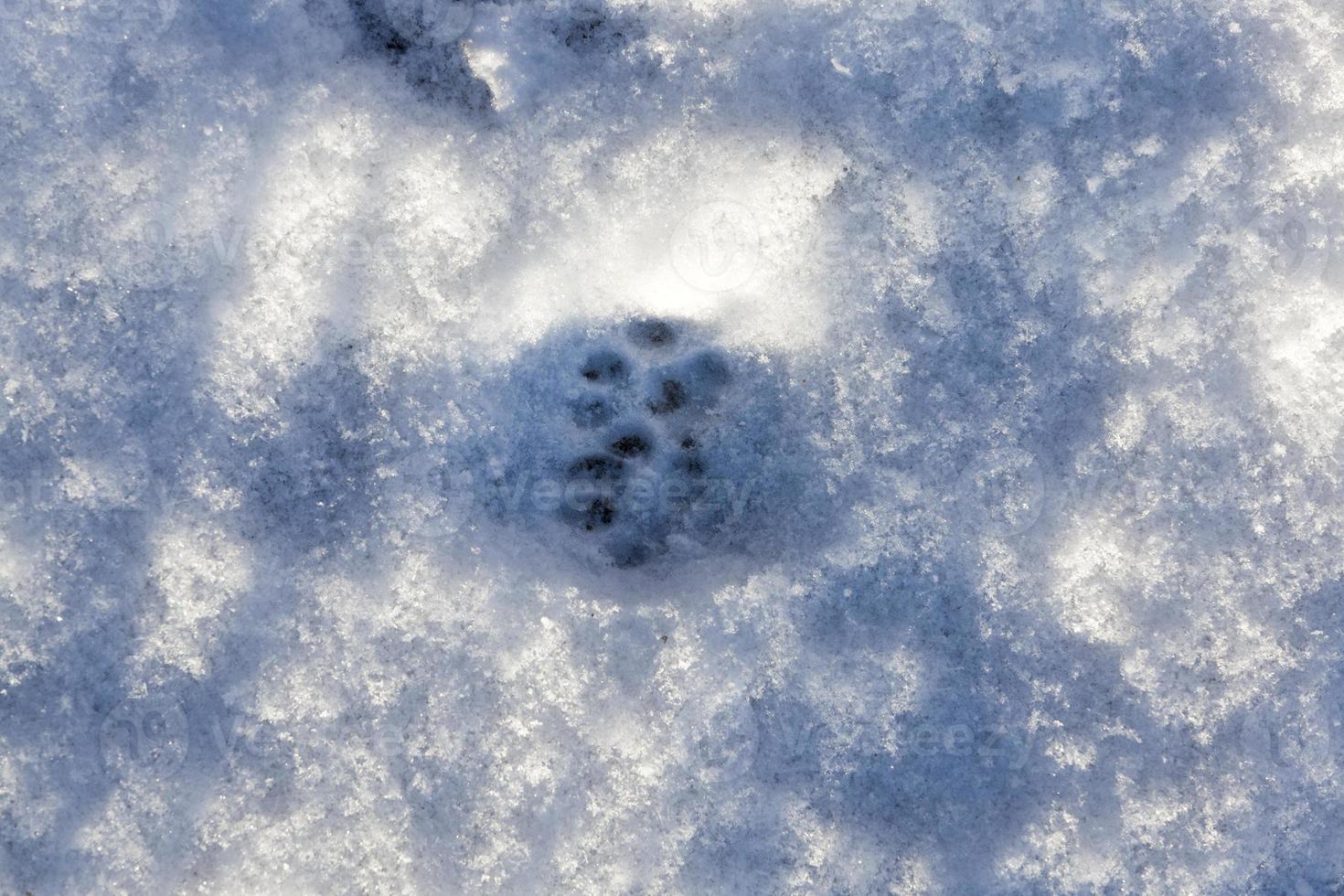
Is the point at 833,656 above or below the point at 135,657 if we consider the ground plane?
above

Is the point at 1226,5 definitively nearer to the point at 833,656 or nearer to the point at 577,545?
the point at 833,656

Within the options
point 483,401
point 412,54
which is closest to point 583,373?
point 483,401

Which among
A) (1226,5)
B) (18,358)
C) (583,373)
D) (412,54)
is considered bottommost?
(18,358)

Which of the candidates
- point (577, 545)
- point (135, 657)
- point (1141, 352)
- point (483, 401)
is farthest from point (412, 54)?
point (1141, 352)
